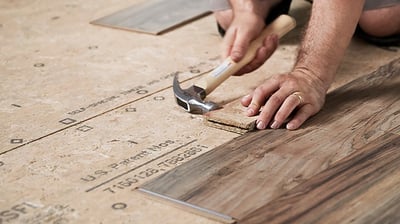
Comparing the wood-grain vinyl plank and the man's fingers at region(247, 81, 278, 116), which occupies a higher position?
the man's fingers at region(247, 81, 278, 116)

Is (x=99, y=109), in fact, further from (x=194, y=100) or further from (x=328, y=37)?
(x=328, y=37)

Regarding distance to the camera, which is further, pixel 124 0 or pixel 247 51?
pixel 124 0

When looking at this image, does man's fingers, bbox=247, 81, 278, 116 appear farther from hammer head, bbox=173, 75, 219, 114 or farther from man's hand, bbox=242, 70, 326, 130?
hammer head, bbox=173, 75, 219, 114

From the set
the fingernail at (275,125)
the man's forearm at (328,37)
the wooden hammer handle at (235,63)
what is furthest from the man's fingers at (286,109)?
the wooden hammer handle at (235,63)

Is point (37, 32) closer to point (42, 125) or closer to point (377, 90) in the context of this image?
point (42, 125)

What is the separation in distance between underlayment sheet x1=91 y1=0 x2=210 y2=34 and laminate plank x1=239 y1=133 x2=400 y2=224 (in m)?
1.30

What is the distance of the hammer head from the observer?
202 cm

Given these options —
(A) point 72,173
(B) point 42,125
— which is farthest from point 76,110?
(A) point 72,173

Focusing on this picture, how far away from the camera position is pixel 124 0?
334 cm

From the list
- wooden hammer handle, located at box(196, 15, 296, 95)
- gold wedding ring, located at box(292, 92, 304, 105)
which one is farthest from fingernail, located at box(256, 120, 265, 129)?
wooden hammer handle, located at box(196, 15, 296, 95)

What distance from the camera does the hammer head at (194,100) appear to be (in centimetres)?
202

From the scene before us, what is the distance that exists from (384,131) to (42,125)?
35.6 inches

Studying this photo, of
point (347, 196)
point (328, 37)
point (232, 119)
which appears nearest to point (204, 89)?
point (232, 119)

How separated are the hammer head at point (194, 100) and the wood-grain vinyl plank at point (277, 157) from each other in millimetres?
193
